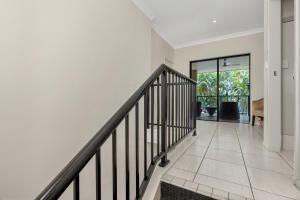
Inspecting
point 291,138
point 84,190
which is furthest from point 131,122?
point 291,138

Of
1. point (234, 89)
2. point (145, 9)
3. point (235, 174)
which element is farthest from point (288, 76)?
point (234, 89)

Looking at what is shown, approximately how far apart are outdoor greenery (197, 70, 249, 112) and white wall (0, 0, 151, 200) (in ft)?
12.1

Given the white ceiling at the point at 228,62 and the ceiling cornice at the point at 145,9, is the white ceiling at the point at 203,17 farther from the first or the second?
the white ceiling at the point at 228,62

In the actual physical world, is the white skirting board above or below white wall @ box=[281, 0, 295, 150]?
below

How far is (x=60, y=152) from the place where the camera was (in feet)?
5.57

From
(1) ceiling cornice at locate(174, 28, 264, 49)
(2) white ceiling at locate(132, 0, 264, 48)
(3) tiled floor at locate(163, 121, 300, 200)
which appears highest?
(2) white ceiling at locate(132, 0, 264, 48)

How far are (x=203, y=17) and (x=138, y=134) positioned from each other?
3581 millimetres

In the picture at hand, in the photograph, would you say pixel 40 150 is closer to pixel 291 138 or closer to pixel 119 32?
pixel 119 32

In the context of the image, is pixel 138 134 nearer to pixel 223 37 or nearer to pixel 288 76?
pixel 288 76

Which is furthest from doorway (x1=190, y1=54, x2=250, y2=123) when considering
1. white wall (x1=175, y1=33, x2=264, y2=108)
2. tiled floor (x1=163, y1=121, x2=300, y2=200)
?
tiled floor (x1=163, y1=121, x2=300, y2=200)

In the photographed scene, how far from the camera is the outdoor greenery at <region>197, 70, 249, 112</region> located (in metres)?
4.70

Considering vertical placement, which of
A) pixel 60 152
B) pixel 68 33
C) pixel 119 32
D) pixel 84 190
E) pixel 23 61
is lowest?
pixel 84 190

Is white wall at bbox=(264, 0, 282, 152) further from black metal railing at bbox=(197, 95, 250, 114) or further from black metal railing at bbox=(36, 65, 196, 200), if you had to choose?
black metal railing at bbox=(197, 95, 250, 114)

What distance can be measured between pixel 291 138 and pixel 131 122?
225 centimetres
